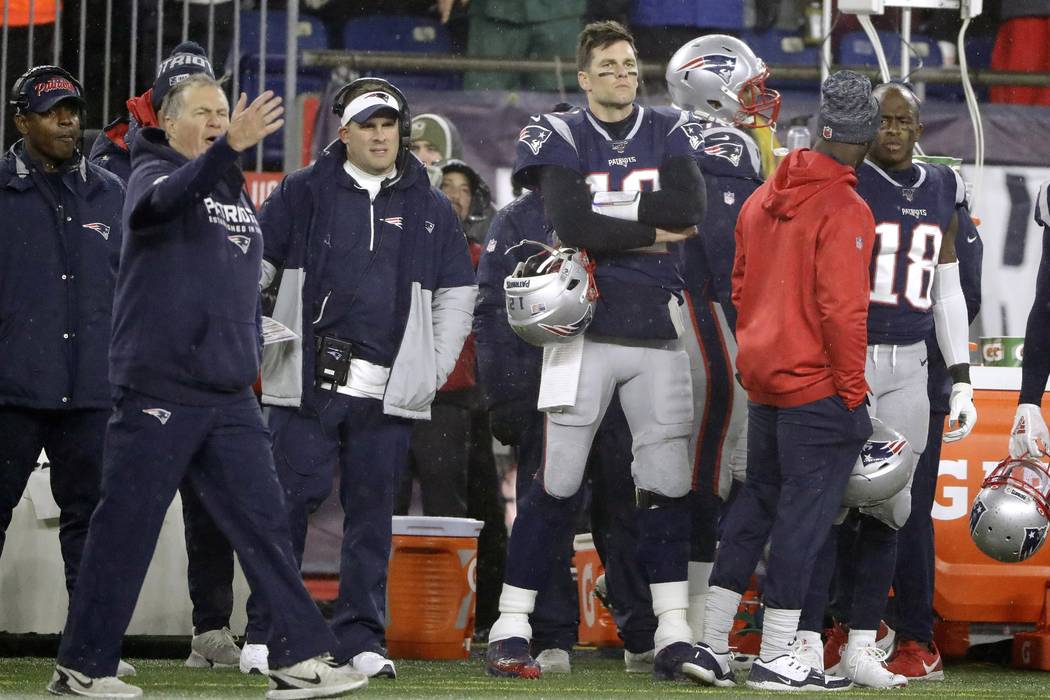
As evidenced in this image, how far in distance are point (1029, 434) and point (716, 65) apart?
1.69 m

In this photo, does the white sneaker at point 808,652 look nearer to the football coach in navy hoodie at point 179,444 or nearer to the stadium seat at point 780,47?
the football coach in navy hoodie at point 179,444

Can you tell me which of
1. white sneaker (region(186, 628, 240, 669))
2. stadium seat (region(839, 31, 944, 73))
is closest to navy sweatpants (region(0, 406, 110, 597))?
white sneaker (region(186, 628, 240, 669))

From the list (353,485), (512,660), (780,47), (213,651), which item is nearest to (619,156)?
(353,485)

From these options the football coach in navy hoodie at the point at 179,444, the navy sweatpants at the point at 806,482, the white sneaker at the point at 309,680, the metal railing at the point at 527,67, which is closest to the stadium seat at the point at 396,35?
the metal railing at the point at 527,67

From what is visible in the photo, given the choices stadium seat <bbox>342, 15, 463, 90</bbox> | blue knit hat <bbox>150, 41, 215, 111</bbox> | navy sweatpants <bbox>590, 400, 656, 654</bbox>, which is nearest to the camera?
blue knit hat <bbox>150, 41, 215, 111</bbox>

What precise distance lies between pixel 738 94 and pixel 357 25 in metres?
4.40

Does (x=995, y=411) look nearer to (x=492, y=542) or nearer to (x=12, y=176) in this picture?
(x=492, y=542)

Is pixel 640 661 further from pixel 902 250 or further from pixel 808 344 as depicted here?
pixel 902 250

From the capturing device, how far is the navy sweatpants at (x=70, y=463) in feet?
18.8

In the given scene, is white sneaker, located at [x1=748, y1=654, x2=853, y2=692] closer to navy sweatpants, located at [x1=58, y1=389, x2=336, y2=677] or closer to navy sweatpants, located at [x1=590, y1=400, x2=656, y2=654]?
navy sweatpants, located at [x1=590, y1=400, x2=656, y2=654]

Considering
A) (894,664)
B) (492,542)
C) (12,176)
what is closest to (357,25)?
(492,542)

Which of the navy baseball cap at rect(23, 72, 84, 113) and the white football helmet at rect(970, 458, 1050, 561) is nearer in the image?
the navy baseball cap at rect(23, 72, 84, 113)

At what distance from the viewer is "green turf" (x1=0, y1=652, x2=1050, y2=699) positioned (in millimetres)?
5148

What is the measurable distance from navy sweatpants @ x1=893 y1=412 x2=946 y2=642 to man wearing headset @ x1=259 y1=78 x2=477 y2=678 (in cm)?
166
